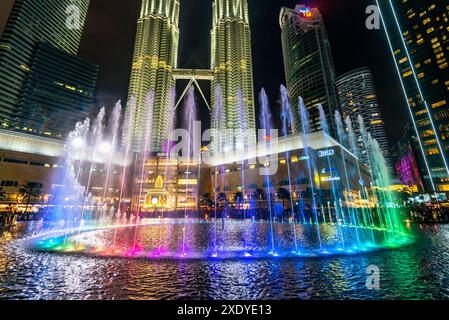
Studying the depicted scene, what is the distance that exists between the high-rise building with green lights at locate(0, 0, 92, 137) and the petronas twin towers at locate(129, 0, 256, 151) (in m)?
43.3

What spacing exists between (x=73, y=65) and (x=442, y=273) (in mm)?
179175

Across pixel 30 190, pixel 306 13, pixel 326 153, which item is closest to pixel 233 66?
pixel 306 13

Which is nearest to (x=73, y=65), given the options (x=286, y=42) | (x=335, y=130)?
(x=286, y=42)

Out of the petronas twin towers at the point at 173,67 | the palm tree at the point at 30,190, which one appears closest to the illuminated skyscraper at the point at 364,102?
the petronas twin towers at the point at 173,67

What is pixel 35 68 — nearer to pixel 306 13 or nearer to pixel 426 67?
pixel 306 13

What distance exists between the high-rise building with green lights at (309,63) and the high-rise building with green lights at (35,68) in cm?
13761

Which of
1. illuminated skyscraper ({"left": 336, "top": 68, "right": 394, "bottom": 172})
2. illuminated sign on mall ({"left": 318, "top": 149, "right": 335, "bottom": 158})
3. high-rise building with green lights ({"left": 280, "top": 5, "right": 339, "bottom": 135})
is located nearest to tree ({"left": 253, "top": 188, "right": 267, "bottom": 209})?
illuminated sign on mall ({"left": 318, "top": 149, "right": 335, "bottom": 158})

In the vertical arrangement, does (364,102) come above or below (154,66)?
below

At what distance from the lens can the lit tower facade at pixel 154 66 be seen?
123 m

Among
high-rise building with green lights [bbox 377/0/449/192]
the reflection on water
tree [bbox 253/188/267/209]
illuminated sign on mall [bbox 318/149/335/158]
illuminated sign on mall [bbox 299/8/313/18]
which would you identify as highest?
illuminated sign on mall [bbox 299/8/313/18]

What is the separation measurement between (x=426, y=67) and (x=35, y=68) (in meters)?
197

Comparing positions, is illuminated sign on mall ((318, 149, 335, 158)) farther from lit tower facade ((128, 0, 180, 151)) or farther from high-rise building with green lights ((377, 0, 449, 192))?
lit tower facade ((128, 0, 180, 151))

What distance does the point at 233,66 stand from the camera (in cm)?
13225

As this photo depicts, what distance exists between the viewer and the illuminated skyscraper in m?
168
